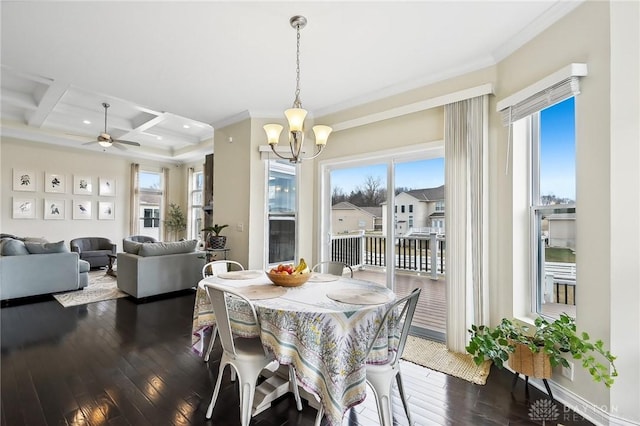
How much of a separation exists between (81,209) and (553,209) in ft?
29.7

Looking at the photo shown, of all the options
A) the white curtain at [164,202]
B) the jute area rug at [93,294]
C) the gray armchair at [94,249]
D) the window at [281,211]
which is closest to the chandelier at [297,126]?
the window at [281,211]

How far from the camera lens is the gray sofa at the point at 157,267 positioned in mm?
4543

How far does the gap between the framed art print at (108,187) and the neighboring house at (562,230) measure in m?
8.96

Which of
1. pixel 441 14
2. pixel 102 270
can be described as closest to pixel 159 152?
pixel 102 270

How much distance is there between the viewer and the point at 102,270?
22.7 feet

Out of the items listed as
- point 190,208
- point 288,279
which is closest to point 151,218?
point 190,208

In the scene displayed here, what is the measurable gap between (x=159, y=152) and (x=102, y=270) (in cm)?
345

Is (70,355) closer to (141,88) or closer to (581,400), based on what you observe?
(141,88)

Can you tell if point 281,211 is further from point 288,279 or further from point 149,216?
point 149,216

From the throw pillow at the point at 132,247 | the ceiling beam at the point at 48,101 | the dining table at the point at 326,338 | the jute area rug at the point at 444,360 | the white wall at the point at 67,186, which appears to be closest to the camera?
the dining table at the point at 326,338

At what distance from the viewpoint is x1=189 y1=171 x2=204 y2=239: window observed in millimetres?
8781

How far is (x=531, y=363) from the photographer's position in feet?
7.14

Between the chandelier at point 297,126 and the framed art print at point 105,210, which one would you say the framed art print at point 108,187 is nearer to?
the framed art print at point 105,210

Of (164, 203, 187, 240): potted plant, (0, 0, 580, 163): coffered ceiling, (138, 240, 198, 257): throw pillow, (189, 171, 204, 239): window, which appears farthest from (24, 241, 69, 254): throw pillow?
(189, 171, 204, 239): window
